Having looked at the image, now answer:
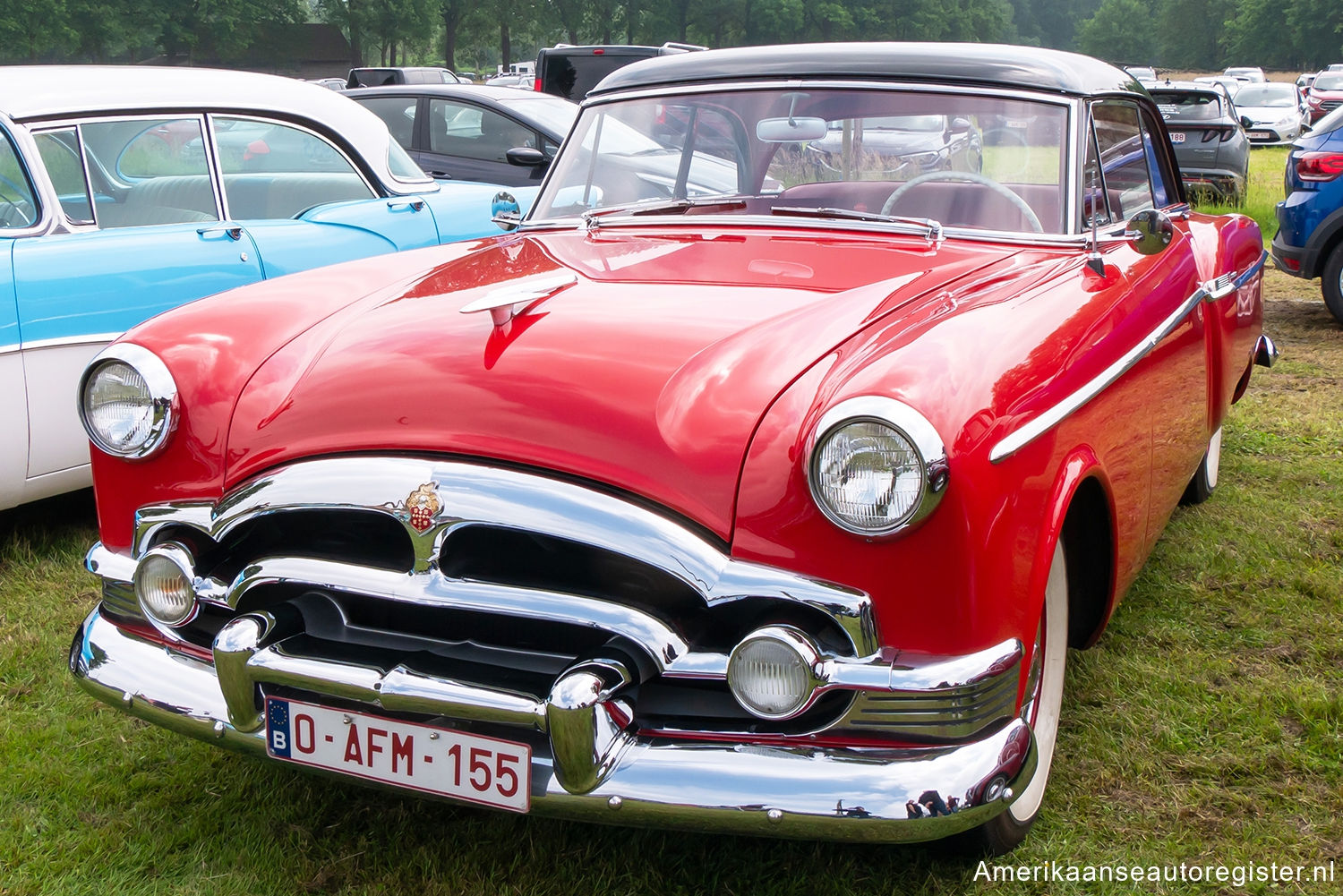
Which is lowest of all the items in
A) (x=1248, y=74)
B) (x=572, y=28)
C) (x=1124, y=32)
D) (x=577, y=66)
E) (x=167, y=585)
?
(x=167, y=585)

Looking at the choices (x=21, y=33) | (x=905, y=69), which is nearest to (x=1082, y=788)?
(x=905, y=69)

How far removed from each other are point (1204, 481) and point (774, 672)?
301 centimetres

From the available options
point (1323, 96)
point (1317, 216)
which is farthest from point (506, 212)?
point (1323, 96)

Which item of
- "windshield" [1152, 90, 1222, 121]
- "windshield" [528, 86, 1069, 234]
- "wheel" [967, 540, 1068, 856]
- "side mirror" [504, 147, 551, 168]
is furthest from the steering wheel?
"windshield" [1152, 90, 1222, 121]

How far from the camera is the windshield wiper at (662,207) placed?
3123 mm

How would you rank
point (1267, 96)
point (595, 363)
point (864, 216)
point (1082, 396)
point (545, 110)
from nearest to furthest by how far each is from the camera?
point (595, 363) → point (1082, 396) → point (864, 216) → point (545, 110) → point (1267, 96)

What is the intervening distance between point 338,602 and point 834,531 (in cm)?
93

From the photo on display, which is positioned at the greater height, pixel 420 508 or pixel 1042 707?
pixel 420 508

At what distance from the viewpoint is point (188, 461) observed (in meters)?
2.27

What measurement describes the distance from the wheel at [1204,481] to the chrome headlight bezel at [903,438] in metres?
2.73

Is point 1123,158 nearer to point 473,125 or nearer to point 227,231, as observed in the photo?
Answer: point 227,231

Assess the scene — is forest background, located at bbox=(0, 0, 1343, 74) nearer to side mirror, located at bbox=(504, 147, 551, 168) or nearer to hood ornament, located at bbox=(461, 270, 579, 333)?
side mirror, located at bbox=(504, 147, 551, 168)

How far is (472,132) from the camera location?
8.36 metres

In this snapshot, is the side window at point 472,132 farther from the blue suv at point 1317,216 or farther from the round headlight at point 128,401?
the round headlight at point 128,401
